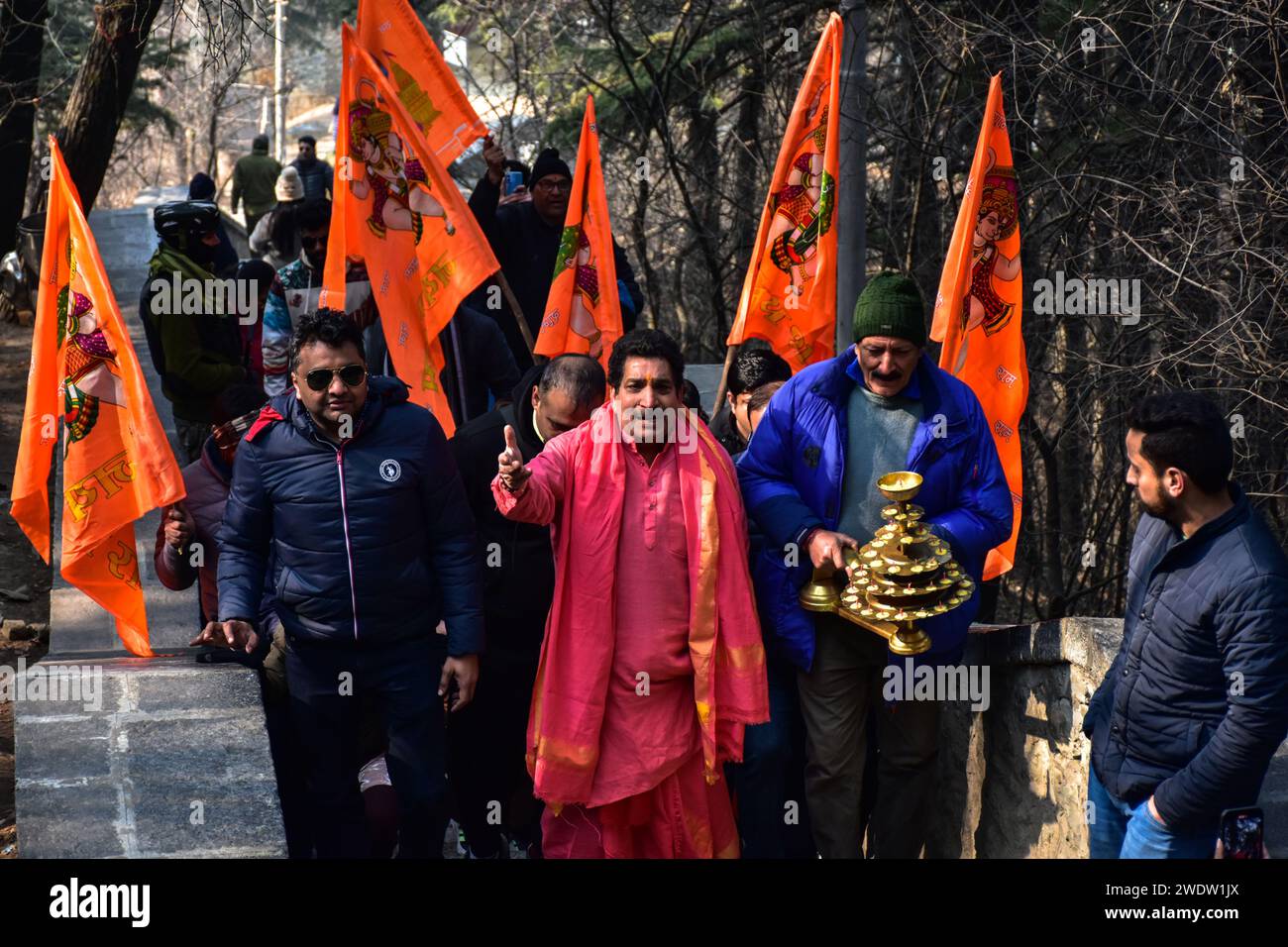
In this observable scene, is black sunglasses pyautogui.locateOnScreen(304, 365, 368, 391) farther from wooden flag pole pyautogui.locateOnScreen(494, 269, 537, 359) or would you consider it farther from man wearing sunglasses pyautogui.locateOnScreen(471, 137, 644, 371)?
man wearing sunglasses pyautogui.locateOnScreen(471, 137, 644, 371)

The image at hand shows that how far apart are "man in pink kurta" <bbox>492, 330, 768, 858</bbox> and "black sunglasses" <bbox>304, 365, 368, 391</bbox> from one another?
0.62 metres

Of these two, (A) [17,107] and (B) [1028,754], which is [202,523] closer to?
(B) [1028,754]

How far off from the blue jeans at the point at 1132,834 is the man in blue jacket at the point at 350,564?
1.91 metres

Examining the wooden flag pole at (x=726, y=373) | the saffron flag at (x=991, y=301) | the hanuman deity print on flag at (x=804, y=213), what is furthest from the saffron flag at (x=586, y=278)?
the saffron flag at (x=991, y=301)

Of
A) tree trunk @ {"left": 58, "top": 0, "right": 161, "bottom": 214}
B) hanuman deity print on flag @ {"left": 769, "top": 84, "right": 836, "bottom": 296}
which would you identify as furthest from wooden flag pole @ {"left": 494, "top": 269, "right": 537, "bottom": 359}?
tree trunk @ {"left": 58, "top": 0, "right": 161, "bottom": 214}

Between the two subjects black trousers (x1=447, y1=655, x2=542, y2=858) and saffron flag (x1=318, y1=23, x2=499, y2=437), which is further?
saffron flag (x1=318, y1=23, x2=499, y2=437)

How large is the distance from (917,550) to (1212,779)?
1.16m

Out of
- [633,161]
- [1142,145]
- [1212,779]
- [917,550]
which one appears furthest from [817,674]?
[633,161]

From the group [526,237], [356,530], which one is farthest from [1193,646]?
[526,237]

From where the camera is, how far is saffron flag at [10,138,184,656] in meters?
5.45

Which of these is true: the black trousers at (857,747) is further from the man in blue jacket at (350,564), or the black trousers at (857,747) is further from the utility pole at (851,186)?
the utility pole at (851,186)

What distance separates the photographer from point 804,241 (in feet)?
22.2

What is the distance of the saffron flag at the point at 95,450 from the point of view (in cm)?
545
